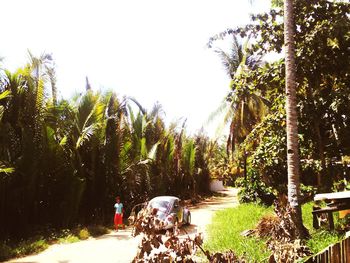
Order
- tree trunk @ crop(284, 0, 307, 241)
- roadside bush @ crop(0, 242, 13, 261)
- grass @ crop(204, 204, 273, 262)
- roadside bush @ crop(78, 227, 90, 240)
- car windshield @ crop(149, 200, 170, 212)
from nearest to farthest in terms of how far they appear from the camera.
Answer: grass @ crop(204, 204, 273, 262), tree trunk @ crop(284, 0, 307, 241), roadside bush @ crop(0, 242, 13, 261), roadside bush @ crop(78, 227, 90, 240), car windshield @ crop(149, 200, 170, 212)

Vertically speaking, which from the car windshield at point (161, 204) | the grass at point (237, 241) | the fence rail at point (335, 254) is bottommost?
the grass at point (237, 241)

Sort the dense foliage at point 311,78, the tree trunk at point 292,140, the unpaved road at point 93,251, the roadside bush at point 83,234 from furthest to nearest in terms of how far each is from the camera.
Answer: the roadside bush at point 83,234, the dense foliage at point 311,78, the unpaved road at point 93,251, the tree trunk at point 292,140

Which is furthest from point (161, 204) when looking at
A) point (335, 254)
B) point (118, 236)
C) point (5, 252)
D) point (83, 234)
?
point (335, 254)

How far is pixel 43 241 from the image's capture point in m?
10.1

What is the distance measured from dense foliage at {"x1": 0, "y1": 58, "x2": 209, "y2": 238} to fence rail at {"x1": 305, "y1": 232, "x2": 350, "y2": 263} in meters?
8.44

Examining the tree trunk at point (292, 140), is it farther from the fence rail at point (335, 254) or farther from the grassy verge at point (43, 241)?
the grassy verge at point (43, 241)

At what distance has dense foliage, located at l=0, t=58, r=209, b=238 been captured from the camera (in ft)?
36.2

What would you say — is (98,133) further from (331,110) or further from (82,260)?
(331,110)

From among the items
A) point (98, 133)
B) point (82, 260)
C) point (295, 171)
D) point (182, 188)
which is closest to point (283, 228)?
point (295, 171)

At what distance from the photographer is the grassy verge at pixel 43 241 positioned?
901 cm

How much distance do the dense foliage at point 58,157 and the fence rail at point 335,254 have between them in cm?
844

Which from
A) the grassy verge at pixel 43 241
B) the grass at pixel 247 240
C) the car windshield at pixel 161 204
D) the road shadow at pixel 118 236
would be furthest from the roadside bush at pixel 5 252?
the grass at pixel 247 240

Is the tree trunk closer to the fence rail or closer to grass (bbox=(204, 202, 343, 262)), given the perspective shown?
grass (bbox=(204, 202, 343, 262))

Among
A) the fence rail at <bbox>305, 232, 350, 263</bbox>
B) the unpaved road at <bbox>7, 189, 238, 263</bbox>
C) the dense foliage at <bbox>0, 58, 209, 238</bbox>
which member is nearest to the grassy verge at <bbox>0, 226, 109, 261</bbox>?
the unpaved road at <bbox>7, 189, 238, 263</bbox>
